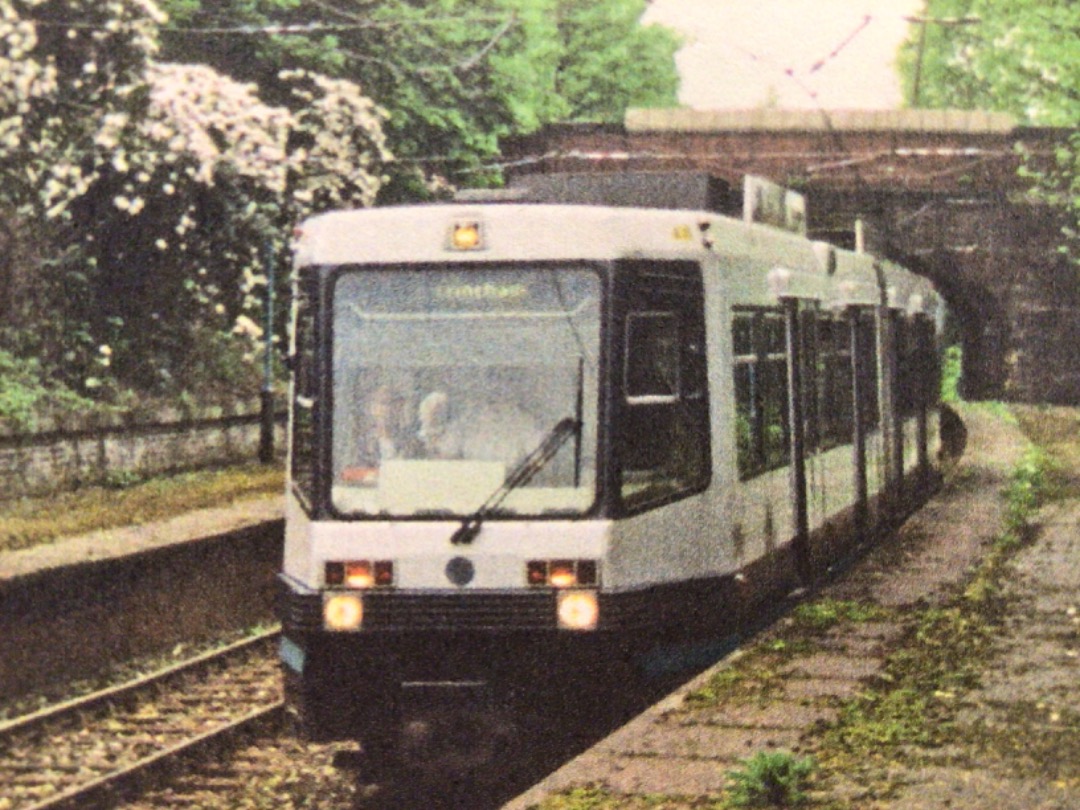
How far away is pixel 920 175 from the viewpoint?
3928 centimetres

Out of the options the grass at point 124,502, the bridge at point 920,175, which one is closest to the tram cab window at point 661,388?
the grass at point 124,502

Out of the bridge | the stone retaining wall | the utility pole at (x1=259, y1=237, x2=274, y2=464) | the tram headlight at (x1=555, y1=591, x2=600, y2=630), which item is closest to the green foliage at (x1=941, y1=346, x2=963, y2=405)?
the bridge

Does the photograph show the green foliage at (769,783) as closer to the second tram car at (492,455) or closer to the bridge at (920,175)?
the second tram car at (492,455)

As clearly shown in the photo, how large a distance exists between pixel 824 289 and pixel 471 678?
17.9 ft

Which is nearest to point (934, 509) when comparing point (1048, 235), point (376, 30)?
point (376, 30)

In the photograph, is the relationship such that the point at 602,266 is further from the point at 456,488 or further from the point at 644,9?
the point at 644,9

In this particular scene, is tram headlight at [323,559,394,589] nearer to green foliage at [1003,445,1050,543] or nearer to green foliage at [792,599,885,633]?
green foliage at [792,599,885,633]

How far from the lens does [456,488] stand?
927 cm

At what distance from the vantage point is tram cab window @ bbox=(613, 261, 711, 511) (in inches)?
368

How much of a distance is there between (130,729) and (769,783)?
5639 millimetres

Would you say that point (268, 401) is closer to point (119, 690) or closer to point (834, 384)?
point (834, 384)

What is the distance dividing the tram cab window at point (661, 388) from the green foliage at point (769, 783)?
2.08 m

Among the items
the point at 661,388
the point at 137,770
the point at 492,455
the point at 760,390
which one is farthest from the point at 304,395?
the point at 760,390

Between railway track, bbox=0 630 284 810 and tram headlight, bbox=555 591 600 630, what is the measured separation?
2.53m
